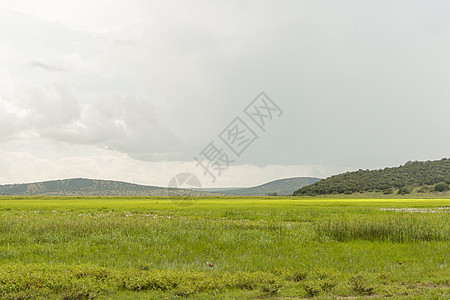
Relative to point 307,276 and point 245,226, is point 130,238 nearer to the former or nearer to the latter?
point 245,226

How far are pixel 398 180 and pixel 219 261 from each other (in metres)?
157

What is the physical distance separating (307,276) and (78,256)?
9159 mm

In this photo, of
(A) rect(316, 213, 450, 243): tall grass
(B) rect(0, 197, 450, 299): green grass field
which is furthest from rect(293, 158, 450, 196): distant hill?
(B) rect(0, 197, 450, 299): green grass field

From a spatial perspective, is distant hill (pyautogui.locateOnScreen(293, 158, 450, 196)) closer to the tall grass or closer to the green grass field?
the tall grass

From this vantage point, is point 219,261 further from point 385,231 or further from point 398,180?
point 398,180

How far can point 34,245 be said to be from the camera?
1470 cm

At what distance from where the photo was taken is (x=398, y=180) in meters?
147

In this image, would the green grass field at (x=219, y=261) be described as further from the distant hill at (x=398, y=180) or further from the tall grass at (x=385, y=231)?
the distant hill at (x=398, y=180)

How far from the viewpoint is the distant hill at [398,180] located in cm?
13362

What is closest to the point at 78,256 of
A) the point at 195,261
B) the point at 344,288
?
the point at 195,261

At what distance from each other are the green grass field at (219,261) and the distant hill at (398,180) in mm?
127285

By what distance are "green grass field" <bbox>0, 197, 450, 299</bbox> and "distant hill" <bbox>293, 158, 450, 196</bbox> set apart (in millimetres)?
127285

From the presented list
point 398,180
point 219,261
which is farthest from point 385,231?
point 398,180

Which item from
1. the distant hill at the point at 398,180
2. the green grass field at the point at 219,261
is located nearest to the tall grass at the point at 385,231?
the green grass field at the point at 219,261
